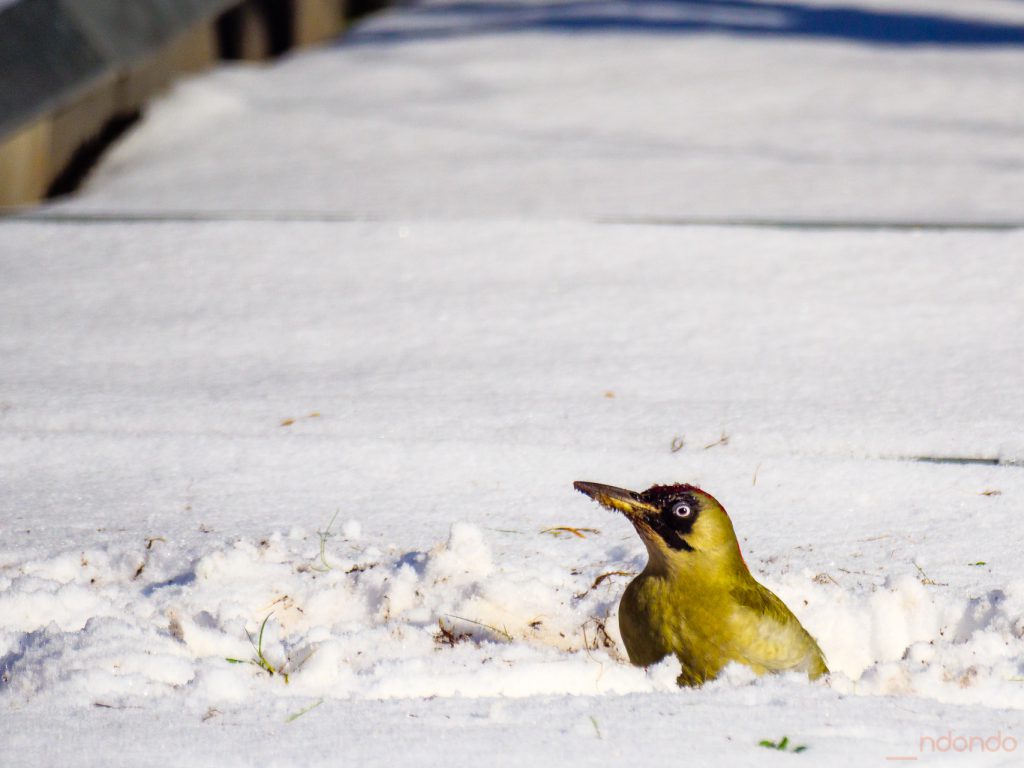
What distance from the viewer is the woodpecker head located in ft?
7.03

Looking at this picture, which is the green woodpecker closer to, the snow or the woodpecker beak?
the woodpecker beak

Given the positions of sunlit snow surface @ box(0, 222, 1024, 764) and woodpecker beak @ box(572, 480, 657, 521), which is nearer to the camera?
sunlit snow surface @ box(0, 222, 1024, 764)

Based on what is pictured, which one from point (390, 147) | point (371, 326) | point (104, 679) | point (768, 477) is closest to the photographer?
point (104, 679)

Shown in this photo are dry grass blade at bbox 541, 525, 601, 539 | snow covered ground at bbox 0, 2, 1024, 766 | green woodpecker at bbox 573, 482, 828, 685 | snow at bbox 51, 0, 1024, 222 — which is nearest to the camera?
A: snow covered ground at bbox 0, 2, 1024, 766

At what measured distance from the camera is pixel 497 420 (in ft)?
10.6

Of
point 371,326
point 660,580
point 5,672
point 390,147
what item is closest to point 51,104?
point 390,147

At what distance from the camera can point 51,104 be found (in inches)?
192

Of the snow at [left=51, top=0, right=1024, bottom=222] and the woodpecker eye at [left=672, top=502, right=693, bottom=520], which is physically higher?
the snow at [left=51, top=0, right=1024, bottom=222]

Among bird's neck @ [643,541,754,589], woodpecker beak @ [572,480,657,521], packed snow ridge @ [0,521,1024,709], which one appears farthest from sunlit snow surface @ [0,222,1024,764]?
woodpecker beak @ [572,480,657,521]

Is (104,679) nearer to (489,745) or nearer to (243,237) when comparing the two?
(489,745)

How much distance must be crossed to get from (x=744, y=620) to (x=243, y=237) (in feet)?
9.66

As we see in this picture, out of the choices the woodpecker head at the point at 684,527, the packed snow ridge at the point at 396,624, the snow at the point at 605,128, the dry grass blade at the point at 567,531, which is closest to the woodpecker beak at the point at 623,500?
the woodpecker head at the point at 684,527

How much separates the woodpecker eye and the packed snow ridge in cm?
26

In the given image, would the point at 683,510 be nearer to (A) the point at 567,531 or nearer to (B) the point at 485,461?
(A) the point at 567,531
